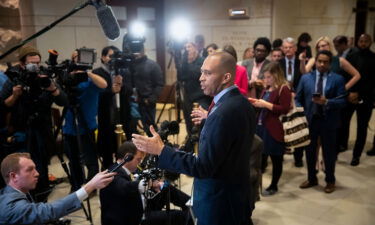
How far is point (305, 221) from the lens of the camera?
3.26m

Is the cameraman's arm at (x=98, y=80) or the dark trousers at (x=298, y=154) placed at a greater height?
the cameraman's arm at (x=98, y=80)

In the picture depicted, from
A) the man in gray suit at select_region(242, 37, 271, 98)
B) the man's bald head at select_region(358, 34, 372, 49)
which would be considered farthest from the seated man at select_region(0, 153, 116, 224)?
the man's bald head at select_region(358, 34, 372, 49)

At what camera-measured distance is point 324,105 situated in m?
3.54

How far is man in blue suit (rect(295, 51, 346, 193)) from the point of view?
11.6 feet

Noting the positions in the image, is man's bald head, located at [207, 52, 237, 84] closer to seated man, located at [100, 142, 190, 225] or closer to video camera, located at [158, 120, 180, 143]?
video camera, located at [158, 120, 180, 143]

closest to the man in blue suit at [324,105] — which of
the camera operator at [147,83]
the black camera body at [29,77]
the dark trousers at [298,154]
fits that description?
the dark trousers at [298,154]

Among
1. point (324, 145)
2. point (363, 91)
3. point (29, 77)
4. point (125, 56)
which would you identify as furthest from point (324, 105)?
point (29, 77)

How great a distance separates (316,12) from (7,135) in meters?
6.49

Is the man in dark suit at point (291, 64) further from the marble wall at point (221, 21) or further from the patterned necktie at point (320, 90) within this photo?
the marble wall at point (221, 21)

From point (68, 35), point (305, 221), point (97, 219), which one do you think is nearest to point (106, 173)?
point (97, 219)

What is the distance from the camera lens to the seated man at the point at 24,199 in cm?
198

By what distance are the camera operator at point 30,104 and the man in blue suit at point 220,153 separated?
5.21ft

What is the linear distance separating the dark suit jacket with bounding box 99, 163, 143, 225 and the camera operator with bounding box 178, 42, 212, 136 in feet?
7.36

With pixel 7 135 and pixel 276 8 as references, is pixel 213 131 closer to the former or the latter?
pixel 7 135
